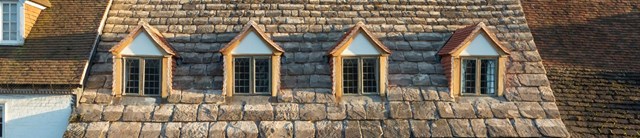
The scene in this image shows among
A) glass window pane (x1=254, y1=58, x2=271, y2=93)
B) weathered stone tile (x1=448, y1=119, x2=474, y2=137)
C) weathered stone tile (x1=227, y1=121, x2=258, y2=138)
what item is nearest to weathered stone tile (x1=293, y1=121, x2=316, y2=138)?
weathered stone tile (x1=227, y1=121, x2=258, y2=138)

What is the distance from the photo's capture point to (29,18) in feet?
40.2

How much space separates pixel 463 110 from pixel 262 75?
12.1ft

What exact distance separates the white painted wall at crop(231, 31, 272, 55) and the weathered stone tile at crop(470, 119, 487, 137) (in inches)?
151

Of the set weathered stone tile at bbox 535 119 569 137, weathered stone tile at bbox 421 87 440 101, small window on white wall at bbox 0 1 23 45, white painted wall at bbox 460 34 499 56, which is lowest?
weathered stone tile at bbox 535 119 569 137

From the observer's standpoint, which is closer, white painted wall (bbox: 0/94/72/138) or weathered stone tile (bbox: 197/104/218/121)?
weathered stone tile (bbox: 197/104/218/121)

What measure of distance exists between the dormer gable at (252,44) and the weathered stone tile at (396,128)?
7.57ft

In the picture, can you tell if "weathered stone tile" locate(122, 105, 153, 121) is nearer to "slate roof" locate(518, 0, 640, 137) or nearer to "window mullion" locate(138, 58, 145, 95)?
"window mullion" locate(138, 58, 145, 95)

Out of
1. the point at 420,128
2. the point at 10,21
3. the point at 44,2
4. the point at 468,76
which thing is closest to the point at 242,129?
the point at 420,128

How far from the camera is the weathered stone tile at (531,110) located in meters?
11.3

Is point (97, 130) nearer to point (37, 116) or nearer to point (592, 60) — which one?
point (37, 116)

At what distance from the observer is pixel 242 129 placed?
10961 mm

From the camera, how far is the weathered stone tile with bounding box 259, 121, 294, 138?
35.8ft

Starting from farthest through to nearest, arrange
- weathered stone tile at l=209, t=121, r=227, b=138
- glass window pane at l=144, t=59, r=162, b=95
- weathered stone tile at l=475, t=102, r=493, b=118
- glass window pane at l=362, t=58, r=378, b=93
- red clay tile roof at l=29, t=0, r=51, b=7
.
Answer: red clay tile roof at l=29, t=0, r=51, b=7, glass window pane at l=362, t=58, r=378, b=93, glass window pane at l=144, t=59, r=162, b=95, weathered stone tile at l=475, t=102, r=493, b=118, weathered stone tile at l=209, t=121, r=227, b=138

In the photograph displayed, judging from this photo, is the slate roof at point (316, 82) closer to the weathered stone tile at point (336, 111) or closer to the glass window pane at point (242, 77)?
the weathered stone tile at point (336, 111)
